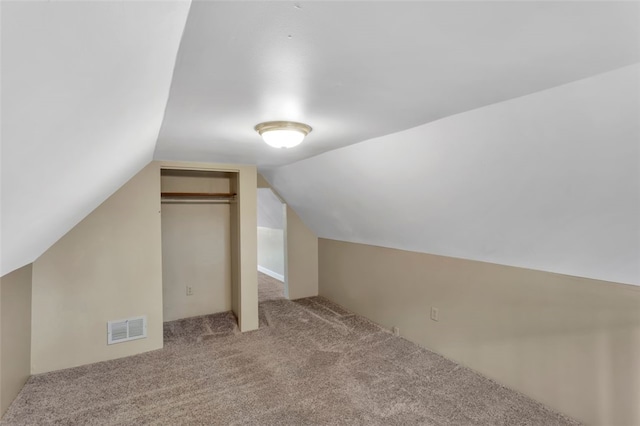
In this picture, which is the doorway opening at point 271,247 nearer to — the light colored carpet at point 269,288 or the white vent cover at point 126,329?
the light colored carpet at point 269,288

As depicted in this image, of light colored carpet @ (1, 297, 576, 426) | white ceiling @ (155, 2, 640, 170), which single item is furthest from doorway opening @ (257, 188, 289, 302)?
white ceiling @ (155, 2, 640, 170)

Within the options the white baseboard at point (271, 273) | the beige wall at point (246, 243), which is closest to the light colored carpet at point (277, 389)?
the beige wall at point (246, 243)

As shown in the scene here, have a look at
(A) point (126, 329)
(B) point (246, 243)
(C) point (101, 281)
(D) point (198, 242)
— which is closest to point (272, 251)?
(D) point (198, 242)

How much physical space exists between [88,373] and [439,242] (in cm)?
314

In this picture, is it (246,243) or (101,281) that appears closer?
(101,281)

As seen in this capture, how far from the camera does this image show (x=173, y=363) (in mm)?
2844

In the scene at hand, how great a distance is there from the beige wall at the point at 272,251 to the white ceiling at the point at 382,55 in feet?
13.5

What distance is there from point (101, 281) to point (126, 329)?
49 centimetres

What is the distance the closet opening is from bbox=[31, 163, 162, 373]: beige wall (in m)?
0.72

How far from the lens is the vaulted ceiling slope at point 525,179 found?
55.1 inches

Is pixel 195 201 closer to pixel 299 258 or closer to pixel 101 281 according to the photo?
pixel 101 281

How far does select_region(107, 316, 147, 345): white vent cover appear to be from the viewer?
2.92m

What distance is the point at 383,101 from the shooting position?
62.7 inches

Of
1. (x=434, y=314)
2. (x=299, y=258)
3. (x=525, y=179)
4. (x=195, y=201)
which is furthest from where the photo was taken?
(x=299, y=258)
